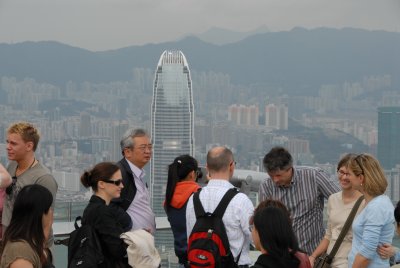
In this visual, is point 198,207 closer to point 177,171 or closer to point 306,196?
point 177,171

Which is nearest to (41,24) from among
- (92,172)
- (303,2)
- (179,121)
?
(179,121)

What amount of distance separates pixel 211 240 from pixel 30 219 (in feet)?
2.16

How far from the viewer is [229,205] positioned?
241 centimetres

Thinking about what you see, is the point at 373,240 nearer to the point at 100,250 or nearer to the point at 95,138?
the point at 100,250

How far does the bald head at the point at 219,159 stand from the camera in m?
2.49

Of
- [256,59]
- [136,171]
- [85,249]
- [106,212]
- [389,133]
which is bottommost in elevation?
[389,133]

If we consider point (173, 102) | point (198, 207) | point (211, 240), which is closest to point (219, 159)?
point (198, 207)

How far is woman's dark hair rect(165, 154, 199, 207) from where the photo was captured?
2699 millimetres

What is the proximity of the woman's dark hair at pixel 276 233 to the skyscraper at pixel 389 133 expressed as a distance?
3015cm

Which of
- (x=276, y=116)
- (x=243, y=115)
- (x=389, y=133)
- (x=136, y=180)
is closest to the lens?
(x=136, y=180)

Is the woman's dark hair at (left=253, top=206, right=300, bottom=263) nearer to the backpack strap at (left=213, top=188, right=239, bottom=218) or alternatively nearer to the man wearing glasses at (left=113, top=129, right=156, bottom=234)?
the backpack strap at (left=213, top=188, right=239, bottom=218)

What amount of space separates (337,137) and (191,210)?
31.4 meters

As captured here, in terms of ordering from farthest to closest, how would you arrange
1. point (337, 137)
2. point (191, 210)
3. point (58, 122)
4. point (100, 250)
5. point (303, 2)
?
1. point (303, 2)
2. point (58, 122)
3. point (337, 137)
4. point (191, 210)
5. point (100, 250)

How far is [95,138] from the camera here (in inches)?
1459
